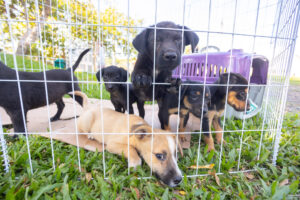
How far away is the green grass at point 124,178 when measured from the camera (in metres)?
1.39

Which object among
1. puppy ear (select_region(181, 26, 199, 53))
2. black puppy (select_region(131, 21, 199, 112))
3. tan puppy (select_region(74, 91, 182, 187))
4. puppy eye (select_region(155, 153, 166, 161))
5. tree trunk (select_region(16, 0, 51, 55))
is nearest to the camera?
tan puppy (select_region(74, 91, 182, 187))

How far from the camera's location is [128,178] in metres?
1.59

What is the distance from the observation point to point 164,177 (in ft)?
5.18

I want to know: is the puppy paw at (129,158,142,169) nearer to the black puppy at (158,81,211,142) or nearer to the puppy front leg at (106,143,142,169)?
the puppy front leg at (106,143,142,169)

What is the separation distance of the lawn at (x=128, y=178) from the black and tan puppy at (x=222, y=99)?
316 millimetres

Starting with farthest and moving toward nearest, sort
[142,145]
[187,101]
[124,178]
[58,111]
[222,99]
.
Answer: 1. [58,111]
2. [222,99]
3. [187,101]
4. [142,145]
5. [124,178]

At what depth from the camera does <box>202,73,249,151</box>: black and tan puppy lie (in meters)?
2.24

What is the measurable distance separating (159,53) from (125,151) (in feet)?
3.54

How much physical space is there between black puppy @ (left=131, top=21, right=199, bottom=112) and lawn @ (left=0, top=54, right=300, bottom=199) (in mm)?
867

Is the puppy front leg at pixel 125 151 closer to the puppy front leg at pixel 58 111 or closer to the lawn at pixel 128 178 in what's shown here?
the lawn at pixel 128 178

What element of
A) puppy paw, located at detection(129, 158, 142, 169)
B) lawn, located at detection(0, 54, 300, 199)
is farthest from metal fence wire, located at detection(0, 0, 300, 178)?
puppy paw, located at detection(129, 158, 142, 169)

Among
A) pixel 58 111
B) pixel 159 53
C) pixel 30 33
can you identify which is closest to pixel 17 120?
pixel 58 111

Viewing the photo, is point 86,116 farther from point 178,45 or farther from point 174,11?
point 174,11

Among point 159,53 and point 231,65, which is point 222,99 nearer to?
point 231,65
